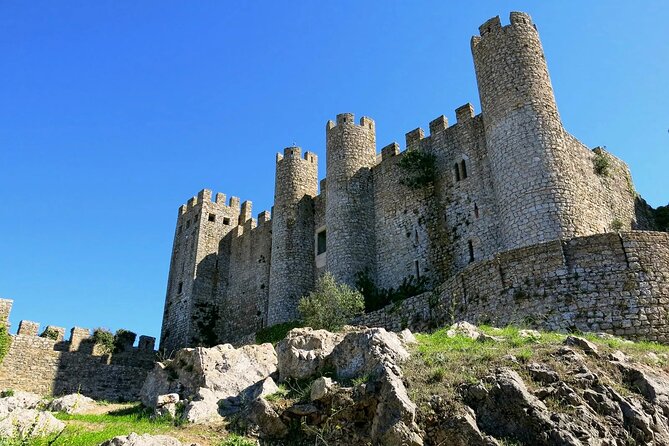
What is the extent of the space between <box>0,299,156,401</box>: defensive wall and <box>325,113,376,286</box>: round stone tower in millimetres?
10767

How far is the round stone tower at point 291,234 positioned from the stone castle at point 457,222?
0.07 meters

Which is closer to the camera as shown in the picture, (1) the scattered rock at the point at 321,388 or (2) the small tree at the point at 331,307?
(1) the scattered rock at the point at 321,388

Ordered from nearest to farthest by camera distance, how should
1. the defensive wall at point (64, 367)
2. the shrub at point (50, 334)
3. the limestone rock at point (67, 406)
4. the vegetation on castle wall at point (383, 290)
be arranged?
the limestone rock at point (67, 406)
the vegetation on castle wall at point (383, 290)
the defensive wall at point (64, 367)
the shrub at point (50, 334)

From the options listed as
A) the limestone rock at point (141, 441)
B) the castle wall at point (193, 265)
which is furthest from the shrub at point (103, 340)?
the limestone rock at point (141, 441)

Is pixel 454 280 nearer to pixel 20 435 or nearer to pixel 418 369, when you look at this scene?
pixel 418 369

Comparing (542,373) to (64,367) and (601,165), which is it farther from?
(64,367)

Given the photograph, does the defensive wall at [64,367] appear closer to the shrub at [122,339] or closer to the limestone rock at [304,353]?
the shrub at [122,339]

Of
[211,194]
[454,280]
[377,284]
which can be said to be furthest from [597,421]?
[211,194]

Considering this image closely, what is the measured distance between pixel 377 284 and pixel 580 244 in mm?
10837

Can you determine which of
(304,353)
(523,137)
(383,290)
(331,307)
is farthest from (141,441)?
(383,290)

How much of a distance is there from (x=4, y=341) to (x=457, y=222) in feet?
64.6

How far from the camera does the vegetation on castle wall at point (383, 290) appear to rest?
75.6 feet

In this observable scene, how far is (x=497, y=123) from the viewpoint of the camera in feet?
68.2

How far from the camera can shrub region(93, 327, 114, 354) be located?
28.9 m
